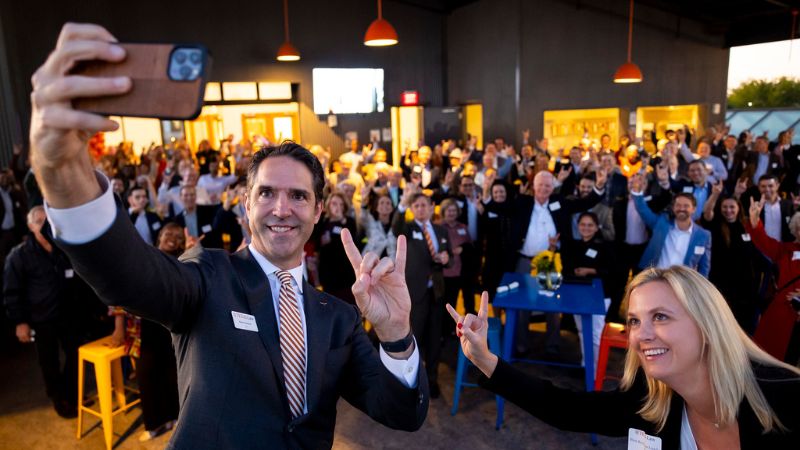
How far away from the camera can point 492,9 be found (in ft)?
41.1

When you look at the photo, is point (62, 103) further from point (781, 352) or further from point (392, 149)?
point (392, 149)

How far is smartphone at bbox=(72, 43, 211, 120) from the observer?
767mm

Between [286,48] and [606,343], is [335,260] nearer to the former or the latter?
[606,343]

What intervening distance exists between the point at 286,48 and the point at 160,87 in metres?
9.58

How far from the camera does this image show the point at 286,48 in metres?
9.73

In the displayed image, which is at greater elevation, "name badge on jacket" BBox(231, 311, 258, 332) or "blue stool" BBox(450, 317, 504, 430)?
"name badge on jacket" BBox(231, 311, 258, 332)

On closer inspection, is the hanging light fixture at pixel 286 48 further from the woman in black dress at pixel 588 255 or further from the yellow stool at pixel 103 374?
the yellow stool at pixel 103 374

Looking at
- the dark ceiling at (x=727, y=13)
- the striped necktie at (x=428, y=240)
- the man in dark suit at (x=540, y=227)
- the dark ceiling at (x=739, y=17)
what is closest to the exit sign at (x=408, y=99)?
the dark ceiling at (x=727, y=13)

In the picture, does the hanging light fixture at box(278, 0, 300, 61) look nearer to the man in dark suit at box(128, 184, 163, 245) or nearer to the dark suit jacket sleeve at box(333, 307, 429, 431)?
the man in dark suit at box(128, 184, 163, 245)

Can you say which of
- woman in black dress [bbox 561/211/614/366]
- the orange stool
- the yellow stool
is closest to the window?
woman in black dress [bbox 561/211/614/366]

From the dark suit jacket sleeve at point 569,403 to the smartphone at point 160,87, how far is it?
137 cm

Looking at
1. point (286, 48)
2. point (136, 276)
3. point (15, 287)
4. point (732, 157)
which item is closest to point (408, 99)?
point (286, 48)

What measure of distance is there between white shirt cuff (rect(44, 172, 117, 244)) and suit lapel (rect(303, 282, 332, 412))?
601mm

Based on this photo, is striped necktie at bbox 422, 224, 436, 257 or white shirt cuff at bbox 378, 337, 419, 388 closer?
white shirt cuff at bbox 378, 337, 419, 388
